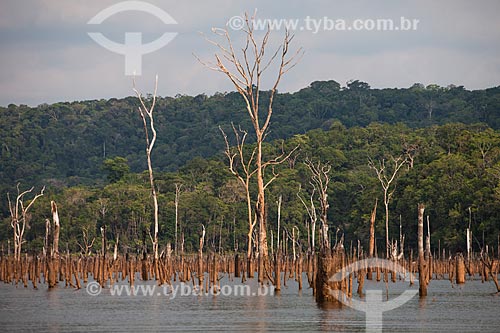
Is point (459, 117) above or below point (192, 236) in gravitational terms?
above

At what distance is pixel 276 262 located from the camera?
30.7 meters

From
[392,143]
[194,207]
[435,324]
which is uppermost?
[392,143]

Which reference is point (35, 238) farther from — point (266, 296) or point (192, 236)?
point (266, 296)

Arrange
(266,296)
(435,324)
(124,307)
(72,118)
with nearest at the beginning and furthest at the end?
(435,324)
(124,307)
(266,296)
(72,118)

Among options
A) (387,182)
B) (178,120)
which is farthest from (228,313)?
(178,120)

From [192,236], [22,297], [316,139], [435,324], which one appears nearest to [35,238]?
[192,236]

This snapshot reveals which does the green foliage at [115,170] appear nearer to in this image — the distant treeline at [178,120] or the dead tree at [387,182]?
the distant treeline at [178,120]

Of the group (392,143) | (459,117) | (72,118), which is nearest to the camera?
(392,143)

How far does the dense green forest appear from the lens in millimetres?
63000

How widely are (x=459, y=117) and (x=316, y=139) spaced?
27250mm

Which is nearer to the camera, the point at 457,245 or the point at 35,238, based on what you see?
the point at 457,245

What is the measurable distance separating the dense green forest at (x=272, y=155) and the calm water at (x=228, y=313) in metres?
19.8

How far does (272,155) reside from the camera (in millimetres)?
85938

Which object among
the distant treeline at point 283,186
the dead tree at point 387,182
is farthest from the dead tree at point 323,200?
the distant treeline at point 283,186
